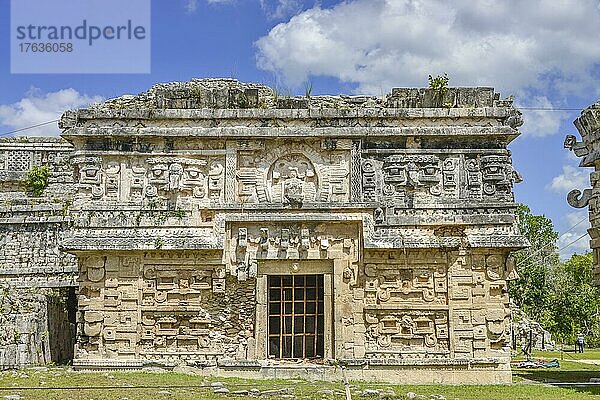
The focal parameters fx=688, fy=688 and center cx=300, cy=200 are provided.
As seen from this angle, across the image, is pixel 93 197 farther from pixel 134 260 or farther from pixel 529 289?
pixel 529 289

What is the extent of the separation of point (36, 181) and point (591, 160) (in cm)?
1832

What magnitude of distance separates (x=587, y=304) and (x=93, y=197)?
2634 centimetres

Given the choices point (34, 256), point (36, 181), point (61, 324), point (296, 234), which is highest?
point (36, 181)

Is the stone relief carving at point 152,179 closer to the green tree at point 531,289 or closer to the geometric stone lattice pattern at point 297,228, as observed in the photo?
the geometric stone lattice pattern at point 297,228

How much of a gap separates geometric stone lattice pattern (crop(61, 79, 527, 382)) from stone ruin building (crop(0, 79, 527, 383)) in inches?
1.2

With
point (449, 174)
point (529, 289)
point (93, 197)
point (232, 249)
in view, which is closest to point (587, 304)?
point (529, 289)

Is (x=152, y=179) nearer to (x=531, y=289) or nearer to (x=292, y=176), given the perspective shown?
(x=292, y=176)

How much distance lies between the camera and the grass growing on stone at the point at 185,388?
1120cm

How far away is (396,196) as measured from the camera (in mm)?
15148

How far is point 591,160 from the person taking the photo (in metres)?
12.8

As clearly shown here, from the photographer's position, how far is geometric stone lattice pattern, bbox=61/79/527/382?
1460 centimetres

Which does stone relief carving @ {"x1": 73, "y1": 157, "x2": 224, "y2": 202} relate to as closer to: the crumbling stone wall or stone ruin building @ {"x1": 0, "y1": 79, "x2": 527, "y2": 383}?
stone ruin building @ {"x1": 0, "y1": 79, "x2": 527, "y2": 383}

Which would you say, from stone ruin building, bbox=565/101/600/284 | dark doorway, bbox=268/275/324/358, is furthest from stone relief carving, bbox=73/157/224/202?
stone ruin building, bbox=565/101/600/284

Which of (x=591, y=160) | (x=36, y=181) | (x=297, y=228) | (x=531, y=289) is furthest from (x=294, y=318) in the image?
(x=531, y=289)
